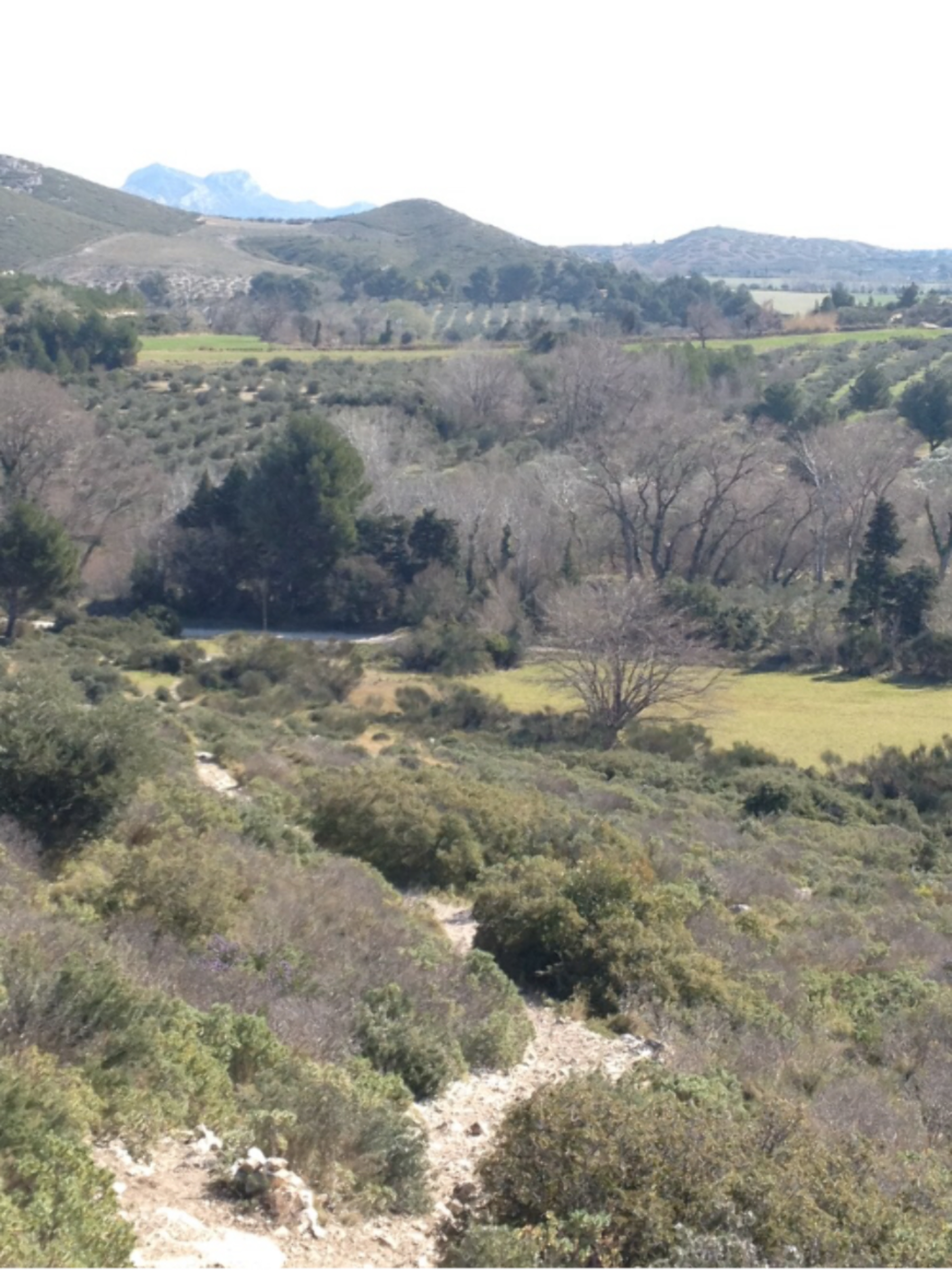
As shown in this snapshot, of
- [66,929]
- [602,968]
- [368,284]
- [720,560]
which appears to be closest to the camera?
[66,929]

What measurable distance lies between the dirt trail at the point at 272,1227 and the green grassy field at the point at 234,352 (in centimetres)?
6728

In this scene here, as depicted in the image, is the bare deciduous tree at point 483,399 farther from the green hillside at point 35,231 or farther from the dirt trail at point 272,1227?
the dirt trail at point 272,1227

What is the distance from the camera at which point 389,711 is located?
30500mm

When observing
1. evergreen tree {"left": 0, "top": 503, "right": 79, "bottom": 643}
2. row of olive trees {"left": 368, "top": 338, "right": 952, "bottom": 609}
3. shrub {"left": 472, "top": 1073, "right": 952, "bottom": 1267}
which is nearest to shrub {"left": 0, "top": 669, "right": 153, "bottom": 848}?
shrub {"left": 472, "top": 1073, "right": 952, "bottom": 1267}

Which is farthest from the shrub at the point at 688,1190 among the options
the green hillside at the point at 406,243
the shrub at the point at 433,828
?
the green hillside at the point at 406,243

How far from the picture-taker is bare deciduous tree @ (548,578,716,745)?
29.6m

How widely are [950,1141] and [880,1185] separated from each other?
244 cm

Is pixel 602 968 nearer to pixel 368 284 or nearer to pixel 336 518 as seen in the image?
pixel 336 518

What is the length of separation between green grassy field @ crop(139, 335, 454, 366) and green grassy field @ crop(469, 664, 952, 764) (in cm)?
4252

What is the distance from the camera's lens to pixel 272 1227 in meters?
4.96

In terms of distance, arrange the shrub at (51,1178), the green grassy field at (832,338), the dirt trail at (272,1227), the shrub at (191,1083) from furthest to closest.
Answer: the green grassy field at (832,338)
the shrub at (191,1083)
the dirt trail at (272,1227)
the shrub at (51,1178)

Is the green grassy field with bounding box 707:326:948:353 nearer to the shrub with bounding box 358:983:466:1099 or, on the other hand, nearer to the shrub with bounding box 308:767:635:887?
the shrub with bounding box 308:767:635:887

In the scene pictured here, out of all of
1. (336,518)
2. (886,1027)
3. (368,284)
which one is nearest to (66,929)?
(886,1027)

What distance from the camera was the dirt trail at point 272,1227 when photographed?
→ 15.2ft
